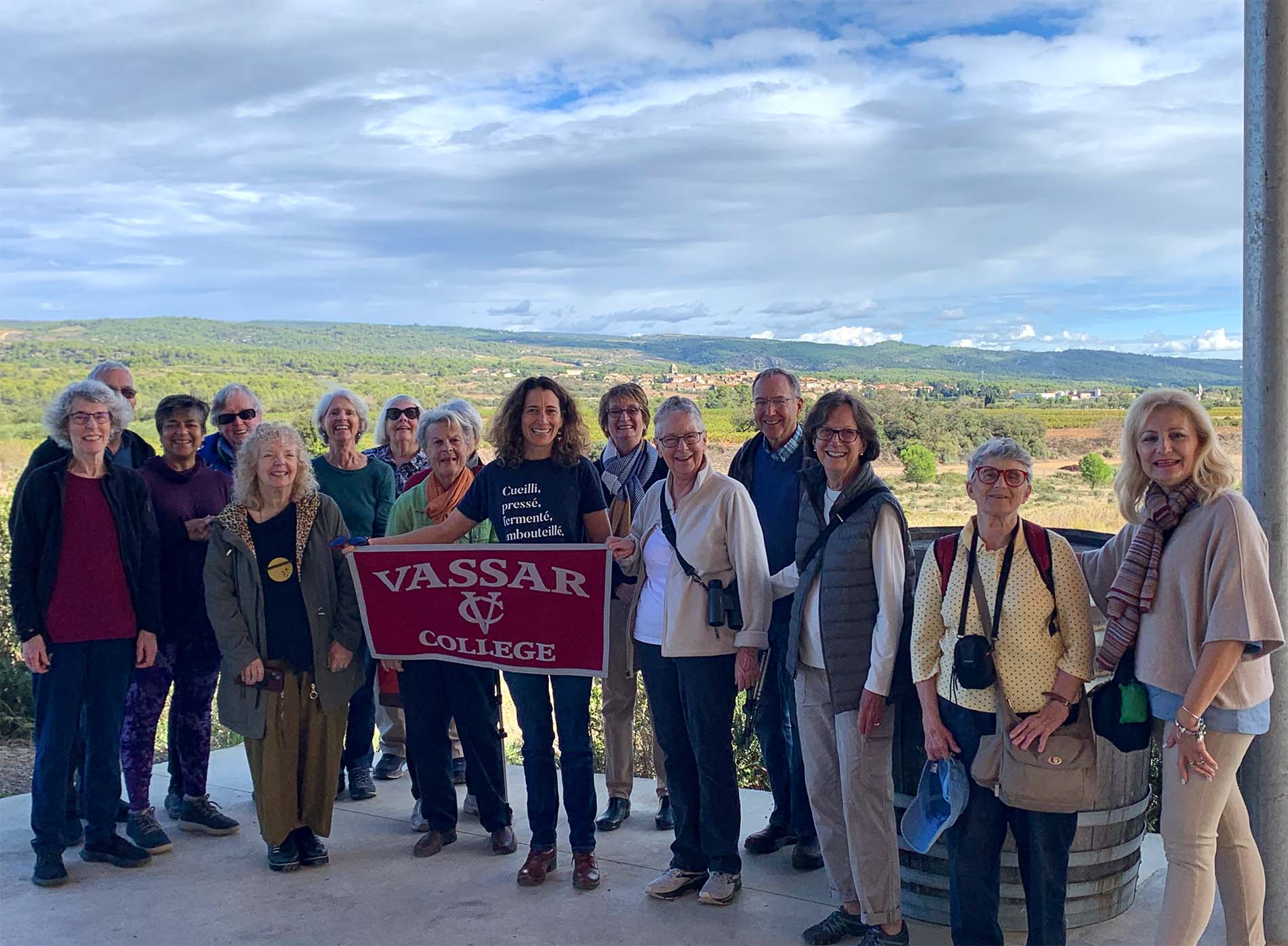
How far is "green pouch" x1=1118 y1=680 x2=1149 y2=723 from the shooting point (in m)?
3.38

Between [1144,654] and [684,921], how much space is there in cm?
210

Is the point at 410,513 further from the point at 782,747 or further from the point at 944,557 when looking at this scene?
the point at 944,557

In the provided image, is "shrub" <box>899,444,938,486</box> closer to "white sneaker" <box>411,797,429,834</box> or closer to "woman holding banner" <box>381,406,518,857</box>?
"white sneaker" <box>411,797,429,834</box>

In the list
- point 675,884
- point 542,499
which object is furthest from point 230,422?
point 675,884

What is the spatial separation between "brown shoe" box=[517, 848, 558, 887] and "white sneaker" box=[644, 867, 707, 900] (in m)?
0.45

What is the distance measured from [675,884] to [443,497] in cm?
201

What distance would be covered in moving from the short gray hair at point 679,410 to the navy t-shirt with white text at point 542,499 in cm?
49

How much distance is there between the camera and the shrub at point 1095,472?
34.3 m

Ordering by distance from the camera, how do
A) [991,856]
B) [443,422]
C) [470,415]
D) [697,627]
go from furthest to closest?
1. [470,415]
2. [443,422]
3. [697,627]
4. [991,856]

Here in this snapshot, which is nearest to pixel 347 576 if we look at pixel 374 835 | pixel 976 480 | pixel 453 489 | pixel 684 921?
pixel 453 489

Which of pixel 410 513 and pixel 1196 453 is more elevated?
pixel 1196 453

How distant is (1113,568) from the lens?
3600 mm

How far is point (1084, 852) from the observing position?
398 centimetres

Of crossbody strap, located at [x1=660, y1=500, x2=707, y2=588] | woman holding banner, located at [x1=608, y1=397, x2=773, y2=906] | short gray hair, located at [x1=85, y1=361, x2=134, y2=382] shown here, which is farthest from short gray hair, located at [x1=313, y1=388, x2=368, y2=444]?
crossbody strap, located at [x1=660, y1=500, x2=707, y2=588]
